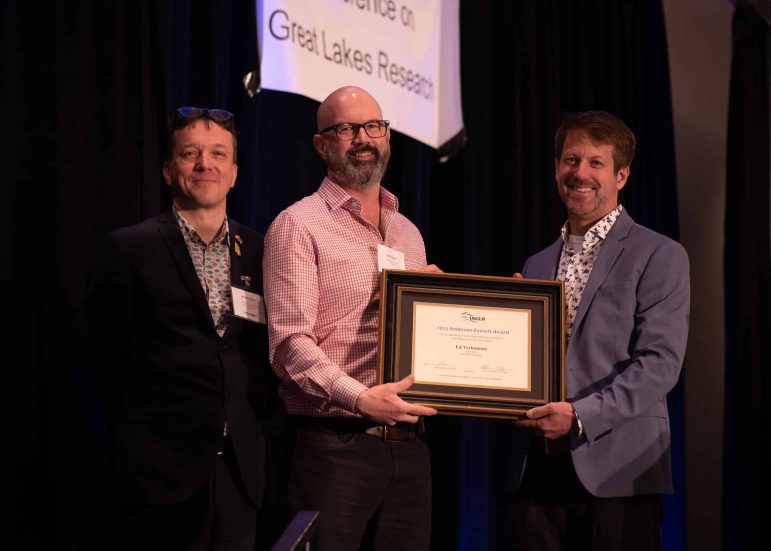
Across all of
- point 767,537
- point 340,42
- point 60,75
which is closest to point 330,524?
point 60,75

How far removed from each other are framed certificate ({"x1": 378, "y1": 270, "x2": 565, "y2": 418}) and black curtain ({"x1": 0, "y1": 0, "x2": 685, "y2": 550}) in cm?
108

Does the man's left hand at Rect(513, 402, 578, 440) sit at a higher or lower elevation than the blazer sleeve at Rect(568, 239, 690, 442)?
lower

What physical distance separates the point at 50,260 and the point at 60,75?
62 cm

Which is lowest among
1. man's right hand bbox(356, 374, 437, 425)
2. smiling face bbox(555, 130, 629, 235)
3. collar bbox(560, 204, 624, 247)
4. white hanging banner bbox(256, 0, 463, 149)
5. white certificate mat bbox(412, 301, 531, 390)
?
man's right hand bbox(356, 374, 437, 425)

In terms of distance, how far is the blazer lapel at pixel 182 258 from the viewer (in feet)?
8.55

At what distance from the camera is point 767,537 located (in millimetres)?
4824

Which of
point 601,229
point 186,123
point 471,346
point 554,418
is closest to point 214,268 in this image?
point 186,123

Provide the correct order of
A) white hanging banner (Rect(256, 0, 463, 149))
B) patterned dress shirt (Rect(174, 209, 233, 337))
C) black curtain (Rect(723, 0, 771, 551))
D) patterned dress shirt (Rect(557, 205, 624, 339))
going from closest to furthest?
patterned dress shirt (Rect(174, 209, 233, 337)), patterned dress shirt (Rect(557, 205, 624, 339)), white hanging banner (Rect(256, 0, 463, 149)), black curtain (Rect(723, 0, 771, 551))

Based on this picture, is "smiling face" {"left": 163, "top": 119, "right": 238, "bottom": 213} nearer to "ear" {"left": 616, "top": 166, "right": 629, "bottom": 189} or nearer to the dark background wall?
the dark background wall

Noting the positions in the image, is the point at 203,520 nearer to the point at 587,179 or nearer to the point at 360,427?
the point at 360,427

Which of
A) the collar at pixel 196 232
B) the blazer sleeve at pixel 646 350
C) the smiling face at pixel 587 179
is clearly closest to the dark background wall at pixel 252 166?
the collar at pixel 196 232

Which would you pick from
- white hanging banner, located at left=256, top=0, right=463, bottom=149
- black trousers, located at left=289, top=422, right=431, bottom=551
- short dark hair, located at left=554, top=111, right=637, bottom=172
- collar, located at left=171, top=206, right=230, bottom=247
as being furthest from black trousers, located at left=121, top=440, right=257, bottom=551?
white hanging banner, located at left=256, top=0, right=463, bottom=149

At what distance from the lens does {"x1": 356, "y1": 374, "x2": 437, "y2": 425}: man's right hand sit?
246 cm

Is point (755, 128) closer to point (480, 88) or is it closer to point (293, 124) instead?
point (480, 88)
